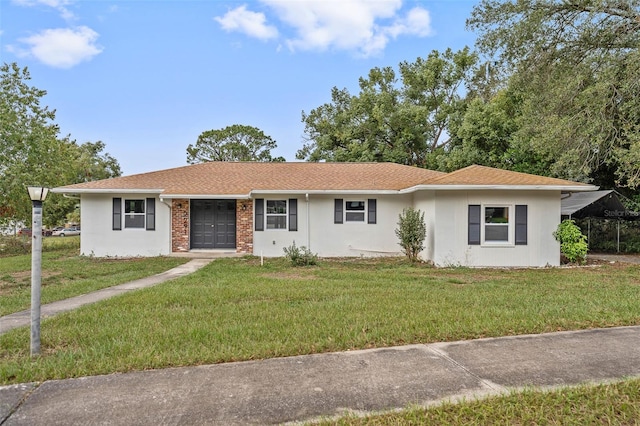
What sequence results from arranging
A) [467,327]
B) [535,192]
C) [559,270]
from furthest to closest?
[535,192] < [559,270] < [467,327]

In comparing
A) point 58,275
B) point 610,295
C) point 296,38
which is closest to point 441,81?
point 296,38

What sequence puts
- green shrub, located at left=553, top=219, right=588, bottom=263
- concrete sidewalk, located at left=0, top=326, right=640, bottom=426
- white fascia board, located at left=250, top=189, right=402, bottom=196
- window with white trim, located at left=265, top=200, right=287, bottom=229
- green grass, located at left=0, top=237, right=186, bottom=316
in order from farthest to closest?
1. window with white trim, located at left=265, top=200, right=287, bottom=229
2. white fascia board, located at left=250, top=189, right=402, bottom=196
3. green shrub, located at left=553, top=219, right=588, bottom=263
4. green grass, located at left=0, top=237, right=186, bottom=316
5. concrete sidewalk, located at left=0, top=326, right=640, bottom=426

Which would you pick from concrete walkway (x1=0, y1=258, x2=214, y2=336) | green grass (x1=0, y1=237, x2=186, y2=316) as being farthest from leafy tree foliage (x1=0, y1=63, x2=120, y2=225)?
concrete walkway (x1=0, y1=258, x2=214, y2=336)

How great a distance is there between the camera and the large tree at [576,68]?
11.6m

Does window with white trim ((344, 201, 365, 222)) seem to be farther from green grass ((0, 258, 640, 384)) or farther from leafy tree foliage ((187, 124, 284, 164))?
leafy tree foliage ((187, 124, 284, 164))

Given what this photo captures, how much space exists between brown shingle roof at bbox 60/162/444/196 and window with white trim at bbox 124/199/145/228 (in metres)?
0.69

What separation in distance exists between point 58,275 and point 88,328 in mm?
6221

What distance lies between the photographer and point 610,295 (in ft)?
22.8

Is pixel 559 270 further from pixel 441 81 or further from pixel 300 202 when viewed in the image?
pixel 441 81

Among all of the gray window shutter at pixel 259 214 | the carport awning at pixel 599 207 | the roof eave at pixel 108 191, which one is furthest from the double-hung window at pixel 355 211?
the carport awning at pixel 599 207

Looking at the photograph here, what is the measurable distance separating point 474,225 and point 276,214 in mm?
6821

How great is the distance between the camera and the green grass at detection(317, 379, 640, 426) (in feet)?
9.04

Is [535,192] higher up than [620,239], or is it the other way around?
[535,192]

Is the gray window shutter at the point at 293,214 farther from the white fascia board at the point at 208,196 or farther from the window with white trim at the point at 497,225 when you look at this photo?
the window with white trim at the point at 497,225
